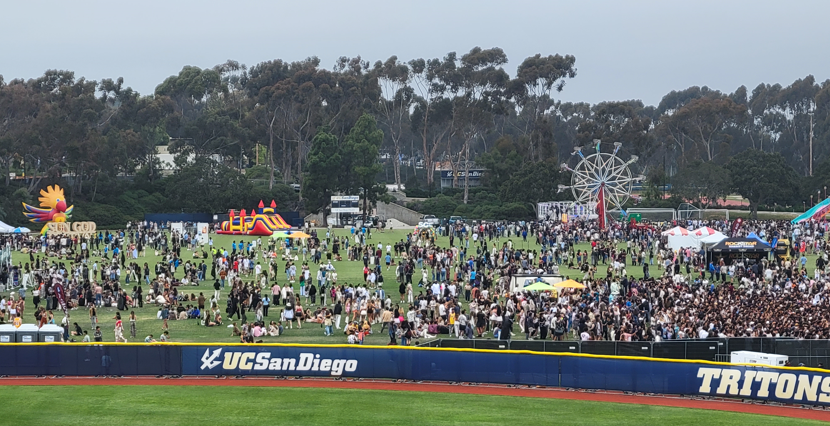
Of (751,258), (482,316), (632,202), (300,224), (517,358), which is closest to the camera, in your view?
(517,358)

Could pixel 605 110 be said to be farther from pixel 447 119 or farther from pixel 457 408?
pixel 457 408

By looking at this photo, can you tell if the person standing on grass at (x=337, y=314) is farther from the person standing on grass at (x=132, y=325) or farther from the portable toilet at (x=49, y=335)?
the portable toilet at (x=49, y=335)

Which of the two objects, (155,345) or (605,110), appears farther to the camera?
(605,110)

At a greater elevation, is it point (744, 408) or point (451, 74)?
point (451, 74)

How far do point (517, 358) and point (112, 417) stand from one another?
28.2ft

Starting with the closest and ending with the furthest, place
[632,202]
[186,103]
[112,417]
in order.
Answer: [112,417] < [632,202] < [186,103]

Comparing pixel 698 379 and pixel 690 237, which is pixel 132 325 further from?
pixel 690 237

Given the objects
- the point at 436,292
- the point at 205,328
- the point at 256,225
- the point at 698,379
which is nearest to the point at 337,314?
the point at 205,328

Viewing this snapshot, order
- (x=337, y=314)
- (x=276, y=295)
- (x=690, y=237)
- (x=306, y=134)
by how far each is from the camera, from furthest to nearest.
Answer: (x=306, y=134), (x=690, y=237), (x=276, y=295), (x=337, y=314)

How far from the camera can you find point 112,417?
63.7 ft

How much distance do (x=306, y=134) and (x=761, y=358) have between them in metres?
87.3

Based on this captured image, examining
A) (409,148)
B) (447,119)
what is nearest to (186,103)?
(409,148)

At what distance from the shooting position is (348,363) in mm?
22938

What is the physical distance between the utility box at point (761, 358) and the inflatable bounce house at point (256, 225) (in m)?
43.1
